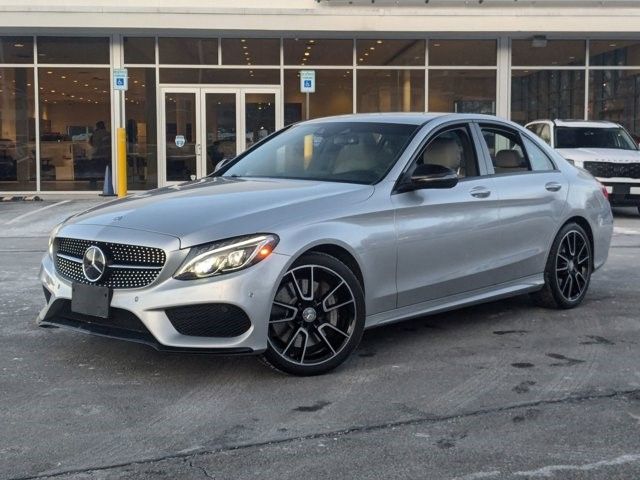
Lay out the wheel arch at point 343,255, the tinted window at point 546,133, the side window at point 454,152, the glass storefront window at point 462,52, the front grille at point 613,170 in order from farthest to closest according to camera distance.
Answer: the glass storefront window at point 462,52 < the tinted window at point 546,133 < the front grille at point 613,170 < the side window at point 454,152 < the wheel arch at point 343,255

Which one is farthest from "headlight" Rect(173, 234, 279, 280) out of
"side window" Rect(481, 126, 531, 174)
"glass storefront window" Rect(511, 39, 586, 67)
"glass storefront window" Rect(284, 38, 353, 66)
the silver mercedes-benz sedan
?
"glass storefront window" Rect(511, 39, 586, 67)

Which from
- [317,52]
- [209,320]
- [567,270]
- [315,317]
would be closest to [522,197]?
[567,270]

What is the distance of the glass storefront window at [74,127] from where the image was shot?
19.7 meters

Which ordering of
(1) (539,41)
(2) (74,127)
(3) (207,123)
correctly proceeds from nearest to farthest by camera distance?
1. (2) (74,127)
2. (3) (207,123)
3. (1) (539,41)

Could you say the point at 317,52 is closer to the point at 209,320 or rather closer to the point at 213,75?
the point at 213,75

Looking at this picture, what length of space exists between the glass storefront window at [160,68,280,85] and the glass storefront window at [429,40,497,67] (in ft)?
13.0

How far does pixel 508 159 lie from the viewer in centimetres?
665

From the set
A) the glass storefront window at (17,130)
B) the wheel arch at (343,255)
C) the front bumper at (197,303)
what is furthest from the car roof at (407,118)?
the glass storefront window at (17,130)

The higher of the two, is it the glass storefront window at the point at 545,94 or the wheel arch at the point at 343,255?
the glass storefront window at the point at 545,94

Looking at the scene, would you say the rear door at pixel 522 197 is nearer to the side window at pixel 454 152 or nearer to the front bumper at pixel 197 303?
the side window at pixel 454 152

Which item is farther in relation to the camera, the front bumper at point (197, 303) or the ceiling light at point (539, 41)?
the ceiling light at point (539, 41)

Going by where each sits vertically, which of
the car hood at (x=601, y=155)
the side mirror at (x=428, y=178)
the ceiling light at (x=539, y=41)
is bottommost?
the side mirror at (x=428, y=178)

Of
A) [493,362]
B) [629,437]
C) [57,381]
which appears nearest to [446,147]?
[493,362]

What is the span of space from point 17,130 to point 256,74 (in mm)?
5657
